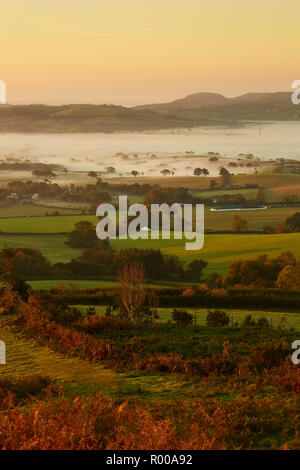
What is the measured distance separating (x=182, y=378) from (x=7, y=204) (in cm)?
9035

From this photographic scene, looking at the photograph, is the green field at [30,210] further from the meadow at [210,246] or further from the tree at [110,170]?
the tree at [110,170]

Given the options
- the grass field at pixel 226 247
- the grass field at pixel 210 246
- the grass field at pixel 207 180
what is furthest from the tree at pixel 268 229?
the grass field at pixel 207 180

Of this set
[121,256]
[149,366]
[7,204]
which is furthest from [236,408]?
[7,204]

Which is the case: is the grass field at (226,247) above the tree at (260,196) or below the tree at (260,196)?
below

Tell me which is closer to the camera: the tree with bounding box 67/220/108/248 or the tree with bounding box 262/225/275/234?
the tree with bounding box 67/220/108/248

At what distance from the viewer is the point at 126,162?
15812 centimetres

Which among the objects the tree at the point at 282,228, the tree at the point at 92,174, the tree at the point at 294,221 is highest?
the tree at the point at 92,174

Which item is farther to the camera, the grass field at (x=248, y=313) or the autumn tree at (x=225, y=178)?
the autumn tree at (x=225, y=178)

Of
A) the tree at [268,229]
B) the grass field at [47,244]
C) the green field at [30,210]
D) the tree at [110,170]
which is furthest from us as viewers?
the tree at [110,170]

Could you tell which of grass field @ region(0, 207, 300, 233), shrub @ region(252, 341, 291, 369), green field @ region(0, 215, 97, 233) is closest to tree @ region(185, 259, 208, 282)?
grass field @ region(0, 207, 300, 233)

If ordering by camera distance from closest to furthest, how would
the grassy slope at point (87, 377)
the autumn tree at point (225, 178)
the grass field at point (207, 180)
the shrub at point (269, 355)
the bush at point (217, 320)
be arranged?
the grassy slope at point (87, 377)
the shrub at point (269, 355)
the bush at point (217, 320)
the grass field at point (207, 180)
the autumn tree at point (225, 178)

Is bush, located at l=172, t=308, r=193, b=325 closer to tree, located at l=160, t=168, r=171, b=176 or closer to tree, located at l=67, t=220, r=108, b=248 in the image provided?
tree, located at l=67, t=220, r=108, b=248

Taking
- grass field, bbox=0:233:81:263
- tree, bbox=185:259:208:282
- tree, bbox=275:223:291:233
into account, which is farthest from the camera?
tree, bbox=275:223:291:233
